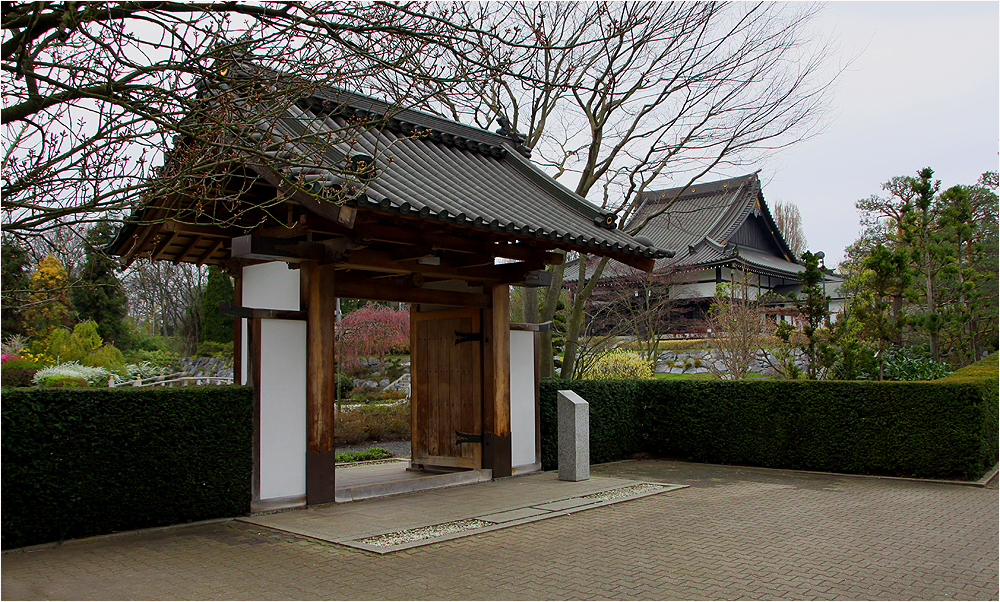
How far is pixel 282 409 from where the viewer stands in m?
7.06

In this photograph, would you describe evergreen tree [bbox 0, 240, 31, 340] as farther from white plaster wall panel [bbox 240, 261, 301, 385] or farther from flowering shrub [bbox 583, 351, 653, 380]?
flowering shrub [bbox 583, 351, 653, 380]

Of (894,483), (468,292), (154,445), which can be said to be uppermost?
(468,292)

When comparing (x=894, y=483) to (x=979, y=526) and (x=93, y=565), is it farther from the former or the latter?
(x=93, y=565)

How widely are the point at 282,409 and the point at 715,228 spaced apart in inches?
938

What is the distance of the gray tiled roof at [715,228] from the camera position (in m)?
25.4

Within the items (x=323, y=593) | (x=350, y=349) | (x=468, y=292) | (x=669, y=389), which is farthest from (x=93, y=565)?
(x=350, y=349)

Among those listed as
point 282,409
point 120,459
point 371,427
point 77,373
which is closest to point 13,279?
point 77,373

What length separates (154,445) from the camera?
6.13 metres

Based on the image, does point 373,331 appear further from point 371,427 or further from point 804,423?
point 804,423

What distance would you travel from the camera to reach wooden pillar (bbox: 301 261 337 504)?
281 inches

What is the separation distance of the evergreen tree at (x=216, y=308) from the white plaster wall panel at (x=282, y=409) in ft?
77.7

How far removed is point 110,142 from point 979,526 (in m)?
7.37

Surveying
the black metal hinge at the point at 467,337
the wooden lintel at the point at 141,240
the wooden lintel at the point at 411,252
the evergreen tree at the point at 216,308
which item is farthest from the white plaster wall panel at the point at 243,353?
the evergreen tree at the point at 216,308

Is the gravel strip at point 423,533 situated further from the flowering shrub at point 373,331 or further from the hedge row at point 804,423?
the flowering shrub at point 373,331
